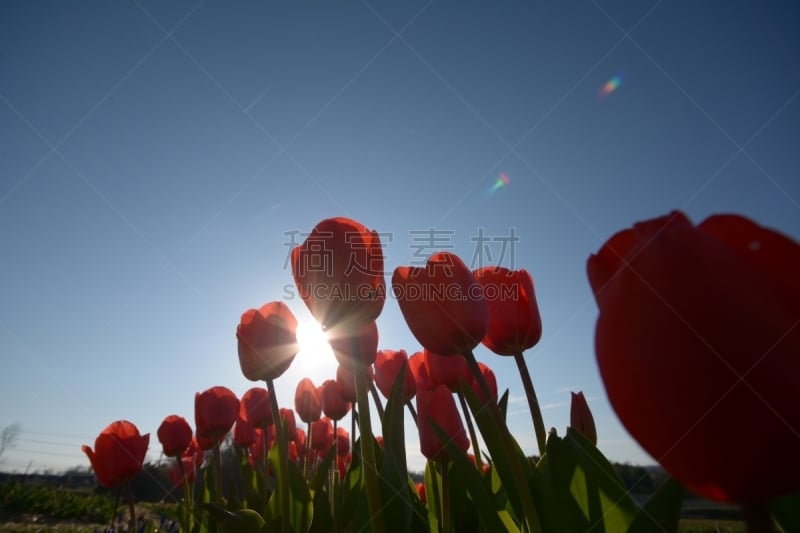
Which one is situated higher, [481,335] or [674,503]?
[481,335]

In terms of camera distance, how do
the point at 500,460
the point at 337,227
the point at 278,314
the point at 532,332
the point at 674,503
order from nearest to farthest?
the point at 674,503 < the point at 500,460 < the point at 337,227 < the point at 532,332 < the point at 278,314

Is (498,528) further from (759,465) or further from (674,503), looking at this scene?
(759,465)

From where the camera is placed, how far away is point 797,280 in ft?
1.31

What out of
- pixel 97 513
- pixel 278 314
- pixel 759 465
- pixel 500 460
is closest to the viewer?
pixel 759 465

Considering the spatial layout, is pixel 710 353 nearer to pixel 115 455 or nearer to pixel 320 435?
pixel 115 455

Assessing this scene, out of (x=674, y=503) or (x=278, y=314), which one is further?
(x=278, y=314)

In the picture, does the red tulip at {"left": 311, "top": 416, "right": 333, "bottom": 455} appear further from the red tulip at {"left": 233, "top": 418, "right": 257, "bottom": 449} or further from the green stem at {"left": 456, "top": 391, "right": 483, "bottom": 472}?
the green stem at {"left": 456, "top": 391, "right": 483, "bottom": 472}

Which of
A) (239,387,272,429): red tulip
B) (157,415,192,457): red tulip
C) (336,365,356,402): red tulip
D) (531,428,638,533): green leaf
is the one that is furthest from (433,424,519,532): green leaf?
(157,415,192,457): red tulip

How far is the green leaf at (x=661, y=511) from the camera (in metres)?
0.85

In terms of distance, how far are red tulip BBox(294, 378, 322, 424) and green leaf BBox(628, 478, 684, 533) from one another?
2692mm

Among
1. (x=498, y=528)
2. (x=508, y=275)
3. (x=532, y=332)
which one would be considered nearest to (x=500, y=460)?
(x=498, y=528)

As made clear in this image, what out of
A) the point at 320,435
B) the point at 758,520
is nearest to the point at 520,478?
the point at 758,520

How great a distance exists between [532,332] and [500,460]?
43cm

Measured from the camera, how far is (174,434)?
3.02 m
